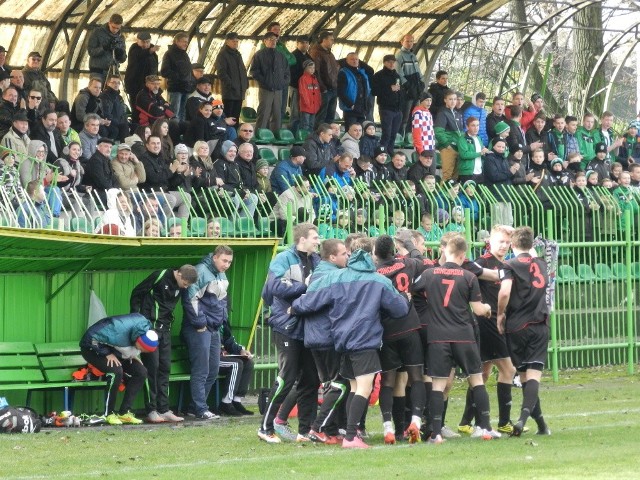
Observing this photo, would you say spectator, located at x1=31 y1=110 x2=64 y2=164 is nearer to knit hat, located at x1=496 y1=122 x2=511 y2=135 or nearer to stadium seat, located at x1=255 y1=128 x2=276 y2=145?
stadium seat, located at x1=255 y1=128 x2=276 y2=145

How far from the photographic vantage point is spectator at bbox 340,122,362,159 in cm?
2227

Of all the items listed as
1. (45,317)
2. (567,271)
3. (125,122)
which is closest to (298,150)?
(125,122)

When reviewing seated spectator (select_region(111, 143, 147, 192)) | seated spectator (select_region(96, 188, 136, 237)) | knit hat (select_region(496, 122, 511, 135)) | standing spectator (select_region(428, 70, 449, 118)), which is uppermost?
standing spectator (select_region(428, 70, 449, 118))

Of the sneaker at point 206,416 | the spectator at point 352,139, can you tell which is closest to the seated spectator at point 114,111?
the spectator at point 352,139

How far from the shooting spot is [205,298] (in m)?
15.0

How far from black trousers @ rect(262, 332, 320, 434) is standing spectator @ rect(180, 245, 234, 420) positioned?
6.83ft

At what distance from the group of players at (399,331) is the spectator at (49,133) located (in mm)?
5946

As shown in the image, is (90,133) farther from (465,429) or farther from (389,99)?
(465,429)

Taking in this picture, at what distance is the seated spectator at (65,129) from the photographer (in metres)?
18.4

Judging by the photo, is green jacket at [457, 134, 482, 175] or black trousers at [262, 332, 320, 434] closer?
black trousers at [262, 332, 320, 434]

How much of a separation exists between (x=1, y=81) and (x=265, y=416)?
8.36 meters

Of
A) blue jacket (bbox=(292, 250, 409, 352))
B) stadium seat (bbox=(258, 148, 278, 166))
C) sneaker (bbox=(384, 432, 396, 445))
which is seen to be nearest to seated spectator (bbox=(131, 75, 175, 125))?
stadium seat (bbox=(258, 148, 278, 166))

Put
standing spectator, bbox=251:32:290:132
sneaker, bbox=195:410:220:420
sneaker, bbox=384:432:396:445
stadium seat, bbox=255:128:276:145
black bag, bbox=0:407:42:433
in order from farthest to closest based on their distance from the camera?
1. standing spectator, bbox=251:32:290:132
2. stadium seat, bbox=255:128:276:145
3. sneaker, bbox=195:410:220:420
4. black bag, bbox=0:407:42:433
5. sneaker, bbox=384:432:396:445

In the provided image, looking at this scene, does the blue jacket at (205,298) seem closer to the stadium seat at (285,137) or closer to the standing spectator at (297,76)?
the stadium seat at (285,137)
